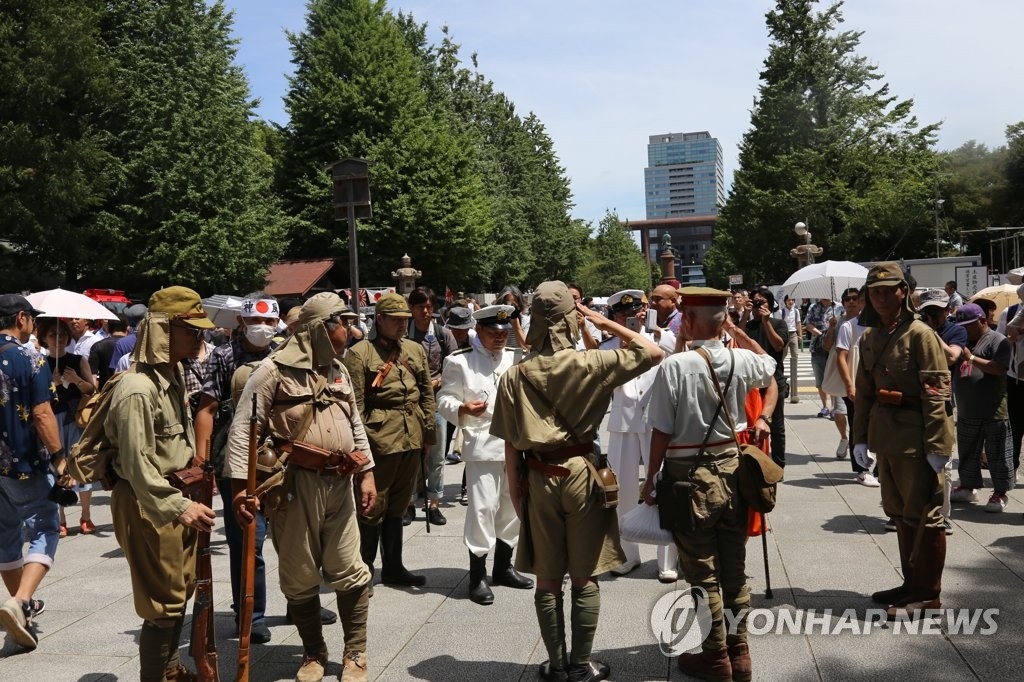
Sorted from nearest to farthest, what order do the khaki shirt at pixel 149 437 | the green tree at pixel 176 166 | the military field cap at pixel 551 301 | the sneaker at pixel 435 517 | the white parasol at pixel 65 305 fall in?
the khaki shirt at pixel 149 437 → the military field cap at pixel 551 301 → the white parasol at pixel 65 305 → the sneaker at pixel 435 517 → the green tree at pixel 176 166

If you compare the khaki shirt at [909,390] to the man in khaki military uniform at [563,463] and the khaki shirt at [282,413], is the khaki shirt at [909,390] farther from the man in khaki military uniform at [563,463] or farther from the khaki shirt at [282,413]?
the khaki shirt at [282,413]

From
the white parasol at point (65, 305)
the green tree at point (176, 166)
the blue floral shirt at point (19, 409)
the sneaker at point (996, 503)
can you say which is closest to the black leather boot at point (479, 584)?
the blue floral shirt at point (19, 409)

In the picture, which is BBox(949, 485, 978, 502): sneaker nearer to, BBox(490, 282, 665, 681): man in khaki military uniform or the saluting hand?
BBox(490, 282, 665, 681): man in khaki military uniform

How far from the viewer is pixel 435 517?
8.34m

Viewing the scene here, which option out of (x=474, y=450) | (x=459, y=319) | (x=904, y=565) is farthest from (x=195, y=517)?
(x=459, y=319)

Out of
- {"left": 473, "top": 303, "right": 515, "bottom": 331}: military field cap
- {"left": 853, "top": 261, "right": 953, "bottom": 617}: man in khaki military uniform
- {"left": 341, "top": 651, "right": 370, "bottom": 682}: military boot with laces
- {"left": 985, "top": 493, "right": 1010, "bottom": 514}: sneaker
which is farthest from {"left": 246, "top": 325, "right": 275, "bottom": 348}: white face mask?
{"left": 985, "top": 493, "right": 1010, "bottom": 514}: sneaker

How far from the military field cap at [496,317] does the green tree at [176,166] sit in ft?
95.5

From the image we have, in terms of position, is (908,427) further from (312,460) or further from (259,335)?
(259,335)

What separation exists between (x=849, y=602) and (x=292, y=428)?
12.1 ft

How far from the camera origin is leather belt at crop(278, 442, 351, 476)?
434 centimetres

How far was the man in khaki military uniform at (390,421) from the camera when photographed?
617cm

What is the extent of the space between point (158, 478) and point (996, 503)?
715cm

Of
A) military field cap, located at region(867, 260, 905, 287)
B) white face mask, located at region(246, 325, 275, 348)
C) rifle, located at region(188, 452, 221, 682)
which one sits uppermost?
military field cap, located at region(867, 260, 905, 287)

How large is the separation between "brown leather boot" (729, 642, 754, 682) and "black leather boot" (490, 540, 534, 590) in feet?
6.53
